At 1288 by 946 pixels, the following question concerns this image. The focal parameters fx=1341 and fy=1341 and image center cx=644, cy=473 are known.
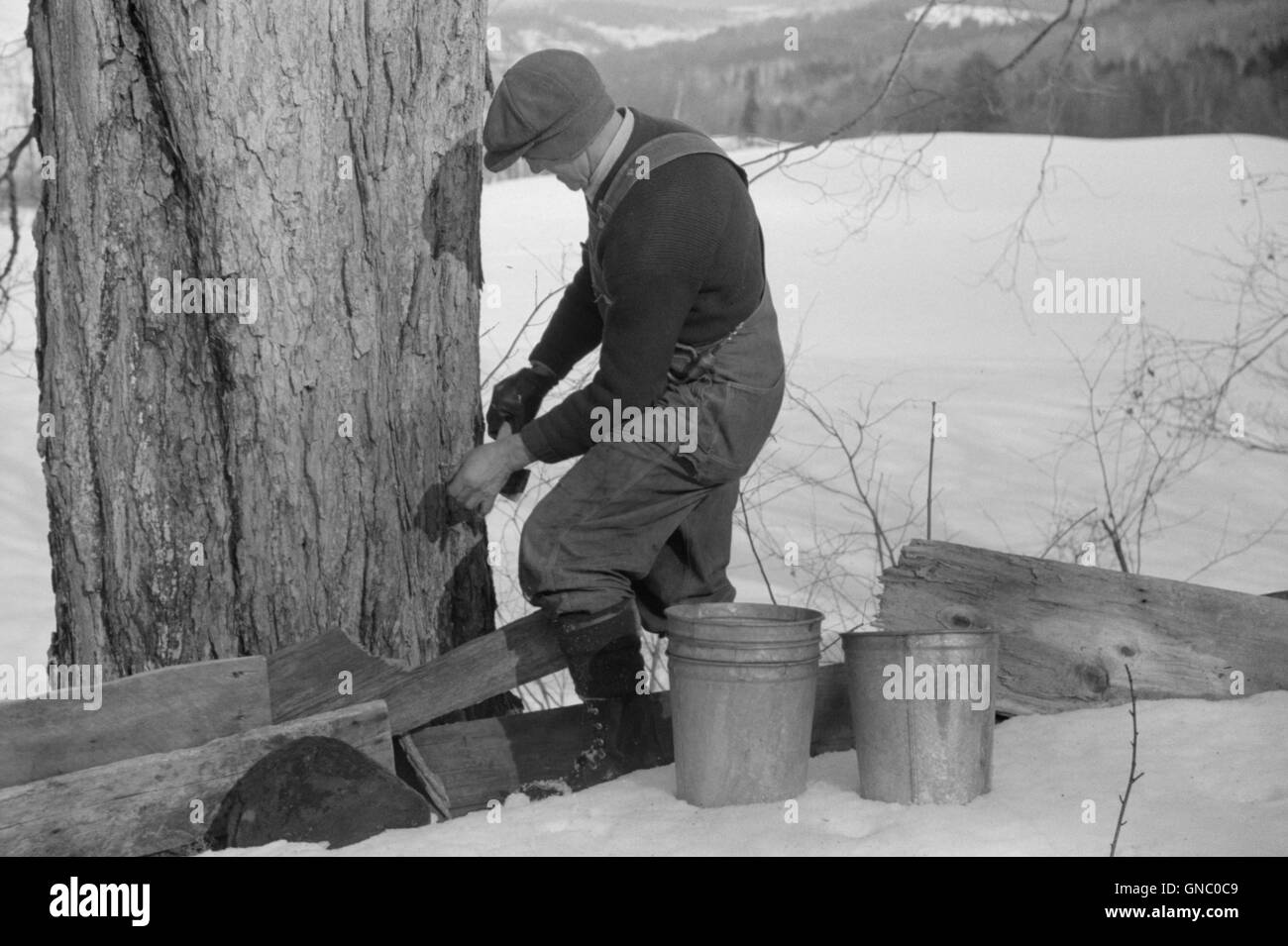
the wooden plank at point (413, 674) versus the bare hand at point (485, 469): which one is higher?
the bare hand at point (485, 469)

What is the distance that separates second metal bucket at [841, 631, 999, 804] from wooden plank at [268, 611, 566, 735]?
0.90 m

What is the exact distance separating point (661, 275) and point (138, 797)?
1738 millimetres

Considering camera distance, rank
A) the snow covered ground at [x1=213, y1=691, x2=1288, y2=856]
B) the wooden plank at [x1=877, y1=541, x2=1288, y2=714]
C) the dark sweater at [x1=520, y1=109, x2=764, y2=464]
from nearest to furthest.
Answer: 1. the snow covered ground at [x1=213, y1=691, x2=1288, y2=856]
2. the dark sweater at [x1=520, y1=109, x2=764, y2=464]
3. the wooden plank at [x1=877, y1=541, x2=1288, y2=714]

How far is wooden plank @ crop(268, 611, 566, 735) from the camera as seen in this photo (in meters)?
3.51

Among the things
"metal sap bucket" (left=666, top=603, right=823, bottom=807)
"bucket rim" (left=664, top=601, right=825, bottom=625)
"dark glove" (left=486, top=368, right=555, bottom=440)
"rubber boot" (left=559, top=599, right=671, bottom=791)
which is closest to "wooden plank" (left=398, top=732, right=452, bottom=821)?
"rubber boot" (left=559, top=599, right=671, bottom=791)

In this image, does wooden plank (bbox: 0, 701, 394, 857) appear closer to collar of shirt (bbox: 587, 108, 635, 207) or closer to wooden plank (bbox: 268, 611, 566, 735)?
wooden plank (bbox: 268, 611, 566, 735)

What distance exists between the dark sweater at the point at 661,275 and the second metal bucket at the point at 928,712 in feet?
2.79

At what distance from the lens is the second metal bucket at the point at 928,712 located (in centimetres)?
319

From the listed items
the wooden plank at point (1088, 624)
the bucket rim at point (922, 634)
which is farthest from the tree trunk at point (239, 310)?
the wooden plank at point (1088, 624)

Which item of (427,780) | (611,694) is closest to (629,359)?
(611,694)

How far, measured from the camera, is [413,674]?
3.60 meters

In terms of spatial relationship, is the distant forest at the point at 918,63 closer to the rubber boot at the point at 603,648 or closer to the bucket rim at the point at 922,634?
the rubber boot at the point at 603,648

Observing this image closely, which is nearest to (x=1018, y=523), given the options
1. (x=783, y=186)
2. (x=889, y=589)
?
(x=889, y=589)
